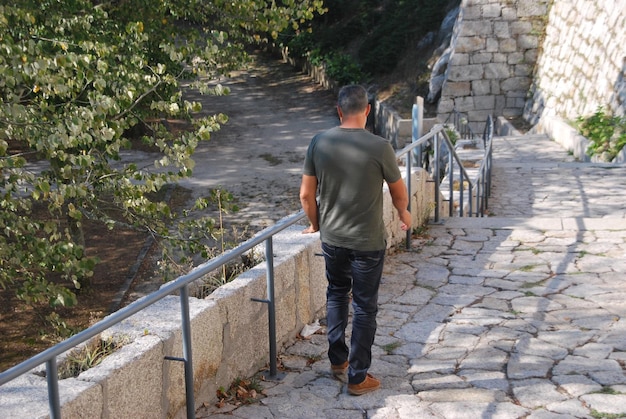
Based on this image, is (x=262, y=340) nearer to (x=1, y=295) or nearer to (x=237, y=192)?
(x=1, y=295)

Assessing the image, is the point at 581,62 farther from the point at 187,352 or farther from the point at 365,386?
the point at 187,352

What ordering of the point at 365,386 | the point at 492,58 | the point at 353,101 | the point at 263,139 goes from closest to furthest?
the point at 353,101 → the point at 365,386 → the point at 492,58 → the point at 263,139

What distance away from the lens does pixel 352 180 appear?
3830 mm

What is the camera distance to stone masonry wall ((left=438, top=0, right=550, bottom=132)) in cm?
1986

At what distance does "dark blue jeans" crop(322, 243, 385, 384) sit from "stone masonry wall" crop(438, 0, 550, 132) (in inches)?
654

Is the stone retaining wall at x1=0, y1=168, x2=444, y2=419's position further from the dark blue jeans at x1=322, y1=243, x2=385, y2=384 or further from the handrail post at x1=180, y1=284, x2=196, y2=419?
the dark blue jeans at x1=322, y1=243, x2=385, y2=384

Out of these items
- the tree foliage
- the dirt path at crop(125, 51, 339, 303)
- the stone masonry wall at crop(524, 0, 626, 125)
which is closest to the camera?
the tree foliage

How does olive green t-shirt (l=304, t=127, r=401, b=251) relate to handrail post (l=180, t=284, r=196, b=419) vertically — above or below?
above

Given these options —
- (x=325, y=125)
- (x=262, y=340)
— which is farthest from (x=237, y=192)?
(x=262, y=340)

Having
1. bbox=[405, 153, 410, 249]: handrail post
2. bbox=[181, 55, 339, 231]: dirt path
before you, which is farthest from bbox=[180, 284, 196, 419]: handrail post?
bbox=[181, 55, 339, 231]: dirt path

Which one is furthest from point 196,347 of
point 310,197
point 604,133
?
point 604,133

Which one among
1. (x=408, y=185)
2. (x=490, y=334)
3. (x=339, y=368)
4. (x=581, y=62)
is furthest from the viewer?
(x=581, y=62)

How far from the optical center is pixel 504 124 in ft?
63.6

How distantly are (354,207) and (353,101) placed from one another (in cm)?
53
